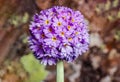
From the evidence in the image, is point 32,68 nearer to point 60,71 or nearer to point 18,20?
point 18,20

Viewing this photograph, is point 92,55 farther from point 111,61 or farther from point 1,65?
point 1,65

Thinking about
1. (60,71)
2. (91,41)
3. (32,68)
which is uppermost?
(91,41)

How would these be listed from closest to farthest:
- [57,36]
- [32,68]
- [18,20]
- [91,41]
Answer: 1. [57,36]
2. [32,68]
3. [18,20]
4. [91,41]

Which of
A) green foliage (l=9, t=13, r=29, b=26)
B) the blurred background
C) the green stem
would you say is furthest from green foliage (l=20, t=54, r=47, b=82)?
the green stem

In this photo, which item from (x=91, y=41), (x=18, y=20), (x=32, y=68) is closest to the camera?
(x=32, y=68)

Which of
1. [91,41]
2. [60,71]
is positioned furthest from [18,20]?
[60,71]

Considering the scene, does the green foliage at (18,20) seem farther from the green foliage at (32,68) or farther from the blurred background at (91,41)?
the green foliage at (32,68)

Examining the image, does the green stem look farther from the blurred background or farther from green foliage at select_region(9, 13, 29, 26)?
green foliage at select_region(9, 13, 29, 26)

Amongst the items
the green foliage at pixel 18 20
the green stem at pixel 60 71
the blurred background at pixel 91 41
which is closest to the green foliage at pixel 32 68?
the blurred background at pixel 91 41
